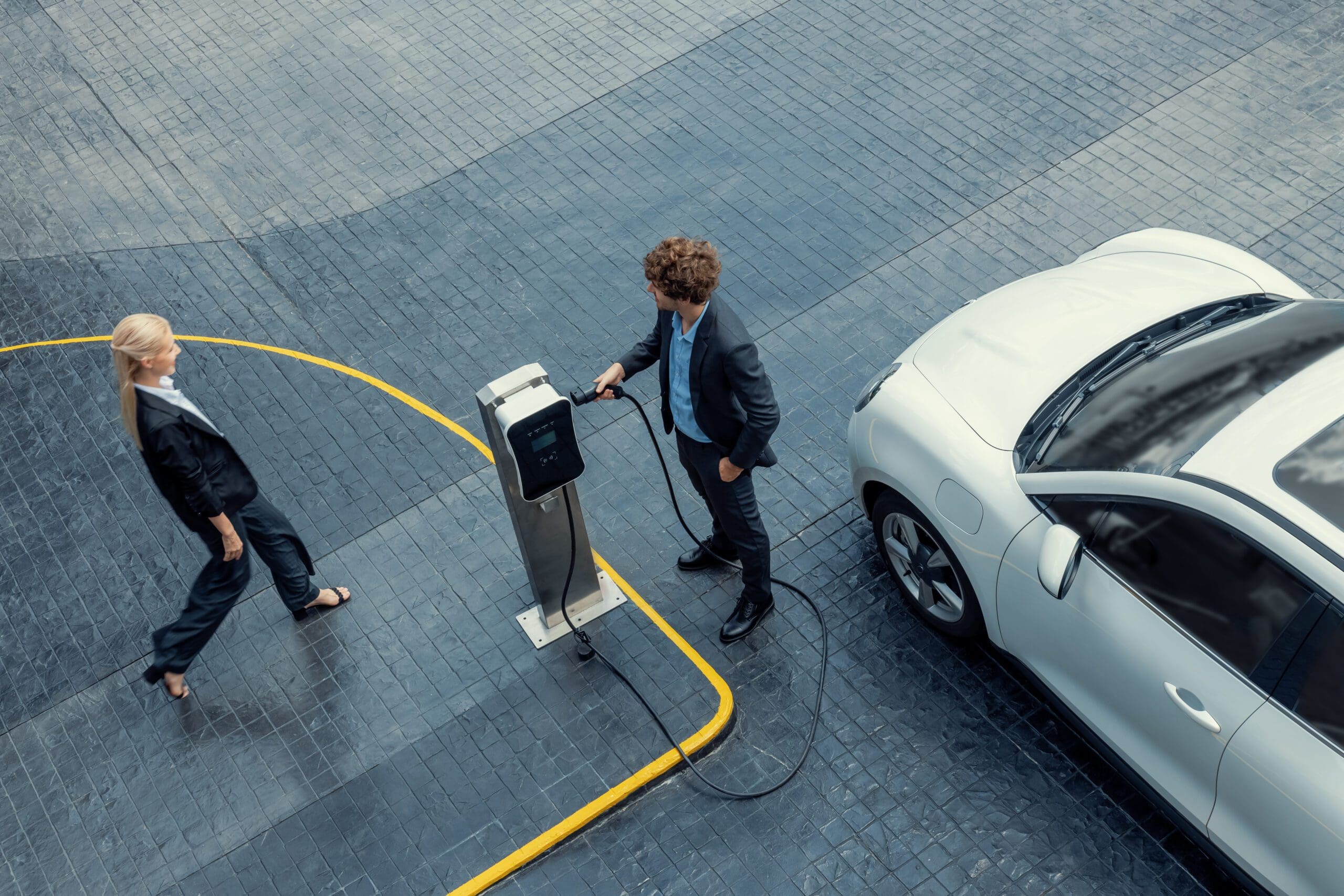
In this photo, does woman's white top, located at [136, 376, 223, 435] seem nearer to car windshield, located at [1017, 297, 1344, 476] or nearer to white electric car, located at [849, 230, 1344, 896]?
white electric car, located at [849, 230, 1344, 896]

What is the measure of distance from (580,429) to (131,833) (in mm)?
2993

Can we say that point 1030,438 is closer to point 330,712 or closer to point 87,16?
point 330,712

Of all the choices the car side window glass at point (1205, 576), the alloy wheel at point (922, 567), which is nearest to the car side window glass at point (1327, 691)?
the car side window glass at point (1205, 576)

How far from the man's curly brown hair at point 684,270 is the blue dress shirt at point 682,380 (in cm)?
16

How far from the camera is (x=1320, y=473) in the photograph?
154 inches

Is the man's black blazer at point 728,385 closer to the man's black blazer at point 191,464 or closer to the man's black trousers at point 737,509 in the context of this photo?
the man's black trousers at point 737,509

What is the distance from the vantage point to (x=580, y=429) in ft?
21.4

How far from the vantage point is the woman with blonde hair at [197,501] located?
4598mm

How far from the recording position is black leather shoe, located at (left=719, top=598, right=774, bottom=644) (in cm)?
543

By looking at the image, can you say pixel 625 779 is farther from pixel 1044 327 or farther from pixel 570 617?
pixel 1044 327

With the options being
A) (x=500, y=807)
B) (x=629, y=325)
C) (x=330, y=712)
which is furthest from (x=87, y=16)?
(x=500, y=807)

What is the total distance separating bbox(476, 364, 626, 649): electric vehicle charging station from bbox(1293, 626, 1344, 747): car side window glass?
9.04 ft

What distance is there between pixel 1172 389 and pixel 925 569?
1334 millimetres

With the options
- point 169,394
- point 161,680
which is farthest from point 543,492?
point 161,680
